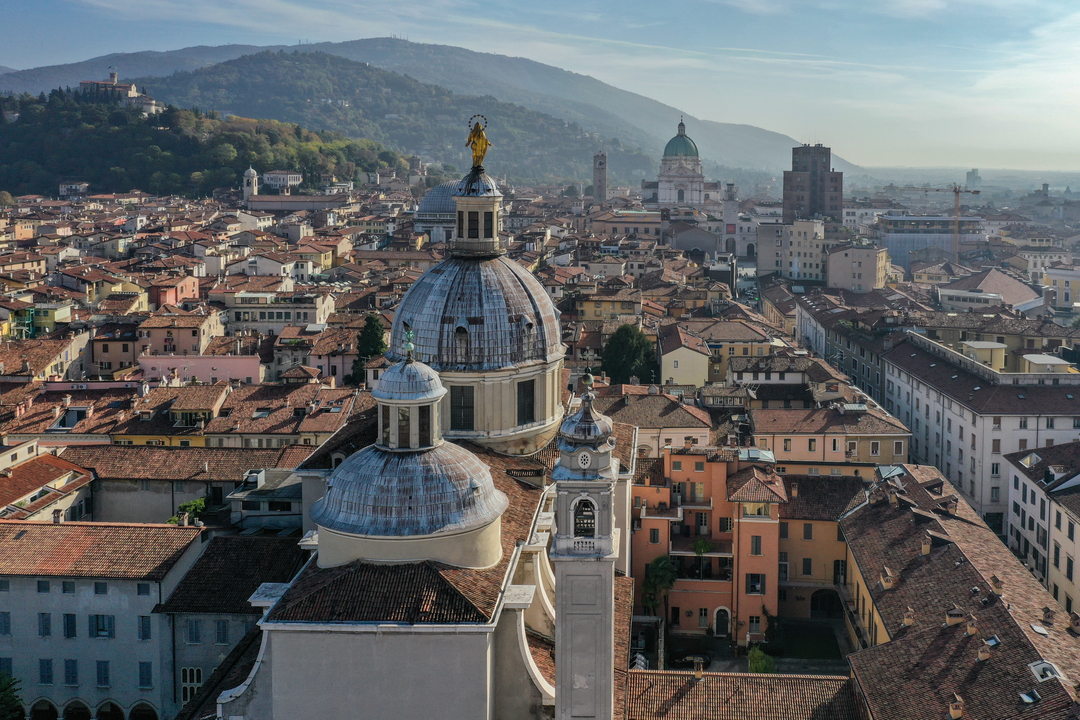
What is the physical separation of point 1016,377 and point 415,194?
443 ft

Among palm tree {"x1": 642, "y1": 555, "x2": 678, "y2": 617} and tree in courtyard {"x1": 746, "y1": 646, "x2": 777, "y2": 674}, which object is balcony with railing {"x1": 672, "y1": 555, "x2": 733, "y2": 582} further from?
tree in courtyard {"x1": 746, "y1": 646, "x2": 777, "y2": 674}

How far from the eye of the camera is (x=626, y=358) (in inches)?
2061

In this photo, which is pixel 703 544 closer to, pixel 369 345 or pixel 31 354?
pixel 369 345

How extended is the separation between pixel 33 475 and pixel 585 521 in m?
20.2

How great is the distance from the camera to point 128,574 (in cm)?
2533

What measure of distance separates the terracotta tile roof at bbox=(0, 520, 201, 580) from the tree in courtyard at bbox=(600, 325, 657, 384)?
92.8ft

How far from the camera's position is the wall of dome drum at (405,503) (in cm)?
1845

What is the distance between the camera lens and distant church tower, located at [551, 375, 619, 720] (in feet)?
58.6

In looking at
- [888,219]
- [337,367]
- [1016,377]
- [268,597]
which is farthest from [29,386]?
[888,219]

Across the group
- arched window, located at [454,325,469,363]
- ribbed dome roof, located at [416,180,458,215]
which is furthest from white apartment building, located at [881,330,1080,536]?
ribbed dome roof, located at [416,180,458,215]

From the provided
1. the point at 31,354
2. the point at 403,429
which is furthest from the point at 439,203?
the point at 403,429

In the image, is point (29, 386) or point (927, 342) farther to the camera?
point (927, 342)

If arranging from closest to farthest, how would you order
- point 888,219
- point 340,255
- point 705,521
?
point 705,521, point 340,255, point 888,219

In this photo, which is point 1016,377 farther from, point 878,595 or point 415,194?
point 415,194
